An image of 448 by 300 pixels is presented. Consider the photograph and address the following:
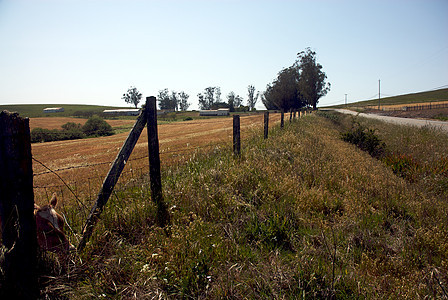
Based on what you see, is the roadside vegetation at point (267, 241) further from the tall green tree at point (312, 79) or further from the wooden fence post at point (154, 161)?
the tall green tree at point (312, 79)

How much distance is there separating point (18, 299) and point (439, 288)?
3926 millimetres

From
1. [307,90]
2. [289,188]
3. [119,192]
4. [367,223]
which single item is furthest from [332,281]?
[307,90]

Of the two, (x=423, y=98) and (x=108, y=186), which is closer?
(x=108, y=186)

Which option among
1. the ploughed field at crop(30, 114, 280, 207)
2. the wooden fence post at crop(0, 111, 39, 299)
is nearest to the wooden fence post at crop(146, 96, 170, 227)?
the ploughed field at crop(30, 114, 280, 207)

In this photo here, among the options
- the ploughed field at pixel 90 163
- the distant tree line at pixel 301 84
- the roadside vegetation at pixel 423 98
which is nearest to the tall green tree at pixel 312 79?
the distant tree line at pixel 301 84

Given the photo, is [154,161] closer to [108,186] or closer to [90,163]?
[108,186]

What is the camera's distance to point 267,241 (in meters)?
3.32

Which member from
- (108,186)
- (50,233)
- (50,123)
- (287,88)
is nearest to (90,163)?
(108,186)

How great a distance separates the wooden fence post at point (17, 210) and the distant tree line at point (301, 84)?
44897 millimetres

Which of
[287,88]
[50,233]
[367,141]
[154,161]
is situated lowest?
[50,233]

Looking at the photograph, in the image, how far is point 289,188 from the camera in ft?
15.0

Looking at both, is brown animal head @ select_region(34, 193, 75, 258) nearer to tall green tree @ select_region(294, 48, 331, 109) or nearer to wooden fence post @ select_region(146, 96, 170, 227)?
wooden fence post @ select_region(146, 96, 170, 227)

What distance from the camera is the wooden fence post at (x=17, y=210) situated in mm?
2195

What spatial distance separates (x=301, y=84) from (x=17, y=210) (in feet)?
152
